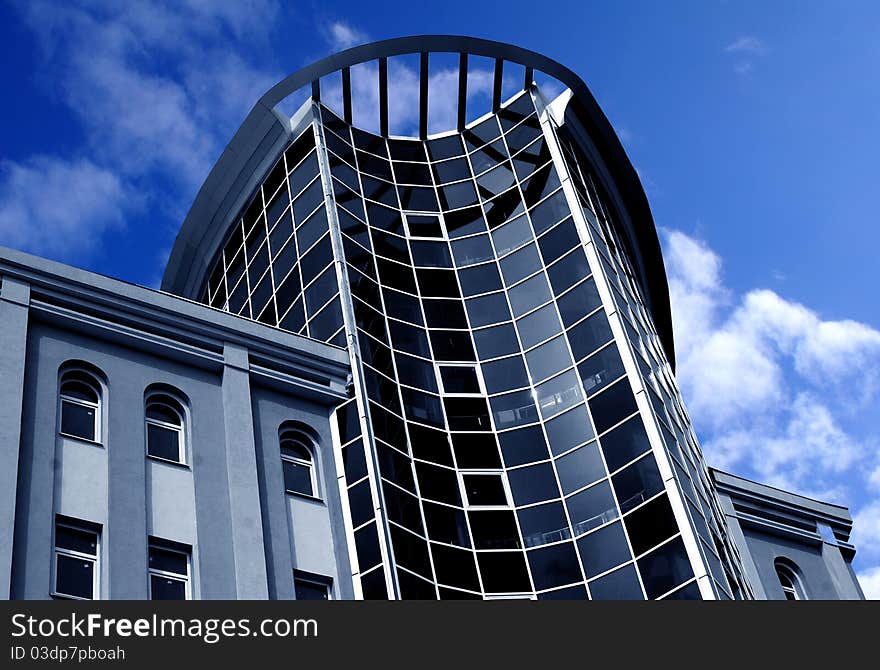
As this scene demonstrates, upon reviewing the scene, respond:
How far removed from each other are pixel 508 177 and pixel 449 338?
22.6 ft

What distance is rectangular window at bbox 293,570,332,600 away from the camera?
72.4 feet

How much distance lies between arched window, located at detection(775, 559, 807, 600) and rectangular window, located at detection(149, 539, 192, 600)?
19237 mm

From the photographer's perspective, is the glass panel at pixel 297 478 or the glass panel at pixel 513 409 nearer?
the glass panel at pixel 297 478

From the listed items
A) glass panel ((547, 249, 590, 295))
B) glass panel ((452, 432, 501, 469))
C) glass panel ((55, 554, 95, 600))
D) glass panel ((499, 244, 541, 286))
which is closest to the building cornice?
glass panel ((55, 554, 95, 600))

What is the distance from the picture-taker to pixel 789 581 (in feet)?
113

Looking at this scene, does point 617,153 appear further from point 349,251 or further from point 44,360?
point 44,360

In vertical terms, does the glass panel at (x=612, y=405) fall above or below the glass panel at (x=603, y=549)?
above

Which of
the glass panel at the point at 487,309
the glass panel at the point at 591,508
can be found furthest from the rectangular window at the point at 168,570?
the glass panel at the point at 487,309

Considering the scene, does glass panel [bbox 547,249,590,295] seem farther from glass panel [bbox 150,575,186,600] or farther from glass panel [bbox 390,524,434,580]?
glass panel [bbox 150,575,186,600]

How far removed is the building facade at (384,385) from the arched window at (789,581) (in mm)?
1129

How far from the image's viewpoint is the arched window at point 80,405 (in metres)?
21.7

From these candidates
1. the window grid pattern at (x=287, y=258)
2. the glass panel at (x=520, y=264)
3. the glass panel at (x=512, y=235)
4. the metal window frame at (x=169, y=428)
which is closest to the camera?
the metal window frame at (x=169, y=428)

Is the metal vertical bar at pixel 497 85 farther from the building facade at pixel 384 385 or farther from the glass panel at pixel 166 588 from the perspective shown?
the glass panel at pixel 166 588

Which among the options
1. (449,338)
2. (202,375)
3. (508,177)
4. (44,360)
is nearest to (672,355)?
(508,177)
